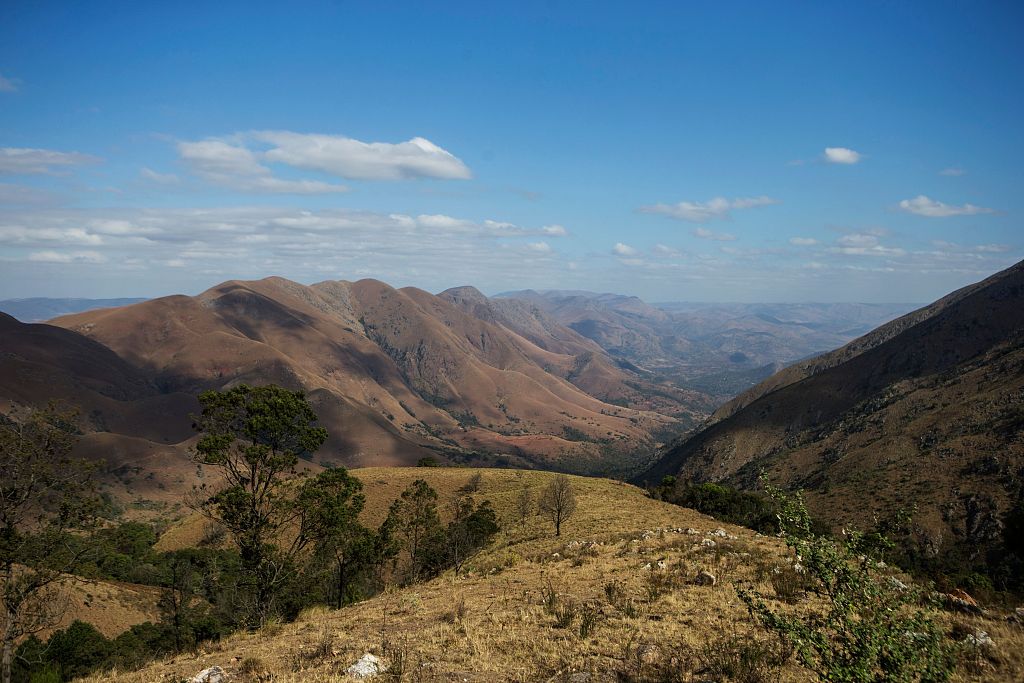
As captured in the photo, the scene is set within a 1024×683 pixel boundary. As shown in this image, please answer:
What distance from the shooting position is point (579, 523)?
125 ft

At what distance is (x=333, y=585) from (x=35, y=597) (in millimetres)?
28258

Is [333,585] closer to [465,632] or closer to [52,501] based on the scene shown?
[52,501]

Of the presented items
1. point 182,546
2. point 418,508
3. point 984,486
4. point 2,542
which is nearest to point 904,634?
point 2,542

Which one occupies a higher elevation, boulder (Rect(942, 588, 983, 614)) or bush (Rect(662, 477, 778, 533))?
boulder (Rect(942, 588, 983, 614))

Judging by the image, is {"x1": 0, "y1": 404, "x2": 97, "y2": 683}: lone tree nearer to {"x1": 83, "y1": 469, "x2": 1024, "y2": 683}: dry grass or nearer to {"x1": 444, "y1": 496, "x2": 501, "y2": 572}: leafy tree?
{"x1": 83, "y1": 469, "x2": 1024, "y2": 683}: dry grass

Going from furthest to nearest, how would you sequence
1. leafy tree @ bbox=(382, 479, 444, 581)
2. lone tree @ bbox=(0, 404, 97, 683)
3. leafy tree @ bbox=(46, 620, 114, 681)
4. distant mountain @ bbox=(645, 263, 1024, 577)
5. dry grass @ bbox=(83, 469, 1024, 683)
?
1. distant mountain @ bbox=(645, 263, 1024, 577)
2. leafy tree @ bbox=(382, 479, 444, 581)
3. leafy tree @ bbox=(46, 620, 114, 681)
4. lone tree @ bbox=(0, 404, 97, 683)
5. dry grass @ bbox=(83, 469, 1024, 683)

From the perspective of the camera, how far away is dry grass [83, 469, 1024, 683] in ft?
35.0

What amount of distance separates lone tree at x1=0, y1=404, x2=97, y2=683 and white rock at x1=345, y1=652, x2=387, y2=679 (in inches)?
580

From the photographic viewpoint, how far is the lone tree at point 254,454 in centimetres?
2227

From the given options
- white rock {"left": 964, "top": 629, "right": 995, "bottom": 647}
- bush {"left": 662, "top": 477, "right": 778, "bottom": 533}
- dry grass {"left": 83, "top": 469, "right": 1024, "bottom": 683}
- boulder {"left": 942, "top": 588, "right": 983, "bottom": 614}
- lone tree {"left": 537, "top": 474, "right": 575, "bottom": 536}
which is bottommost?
bush {"left": 662, "top": 477, "right": 778, "bottom": 533}

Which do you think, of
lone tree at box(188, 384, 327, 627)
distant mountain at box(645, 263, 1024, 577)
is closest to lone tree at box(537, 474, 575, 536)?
lone tree at box(188, 384, 327, 627)

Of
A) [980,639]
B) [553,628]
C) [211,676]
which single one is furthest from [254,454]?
[980,639]

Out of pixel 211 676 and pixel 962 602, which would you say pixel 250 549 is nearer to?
pixel 211 676

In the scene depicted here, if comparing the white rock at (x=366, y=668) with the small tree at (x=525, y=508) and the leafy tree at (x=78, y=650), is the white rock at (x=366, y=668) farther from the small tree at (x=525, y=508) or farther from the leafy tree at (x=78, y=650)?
the small tree at (x=525, y=508)
